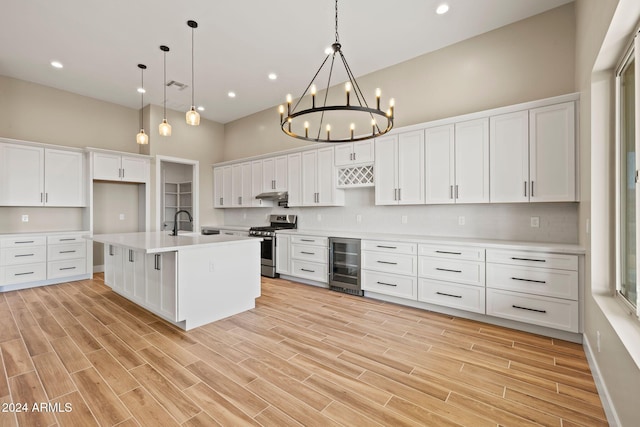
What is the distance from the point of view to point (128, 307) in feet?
12.4

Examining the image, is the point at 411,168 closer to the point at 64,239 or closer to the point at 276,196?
the point at 276,196

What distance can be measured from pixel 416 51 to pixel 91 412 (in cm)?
515

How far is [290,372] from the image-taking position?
2258 millimetres

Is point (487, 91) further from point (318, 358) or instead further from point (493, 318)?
point (318, 358)

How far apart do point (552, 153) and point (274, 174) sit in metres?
4.44

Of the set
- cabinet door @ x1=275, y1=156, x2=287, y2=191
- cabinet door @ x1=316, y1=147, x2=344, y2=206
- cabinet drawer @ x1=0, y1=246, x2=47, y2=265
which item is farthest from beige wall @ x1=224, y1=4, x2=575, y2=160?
cabinet drawer @ x1=0, y1=246, x2=47, y2=265

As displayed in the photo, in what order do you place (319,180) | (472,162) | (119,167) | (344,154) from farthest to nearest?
(119,167) < (319,180) < (344,154) < (472,162)

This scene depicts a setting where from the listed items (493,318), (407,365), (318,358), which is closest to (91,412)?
(318,358)

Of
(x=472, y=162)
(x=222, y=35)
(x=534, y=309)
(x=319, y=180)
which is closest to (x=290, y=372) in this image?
(x=534, y=309)

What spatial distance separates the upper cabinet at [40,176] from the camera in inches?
186

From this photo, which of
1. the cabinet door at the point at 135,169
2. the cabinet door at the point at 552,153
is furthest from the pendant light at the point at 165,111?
the cabinet door at the point at 552,153

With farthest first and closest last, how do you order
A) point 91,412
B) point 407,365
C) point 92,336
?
point 92,336, point 407,365, point 91,412

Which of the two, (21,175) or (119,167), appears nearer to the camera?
(21,175)

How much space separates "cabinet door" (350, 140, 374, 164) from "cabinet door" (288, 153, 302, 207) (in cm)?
122
